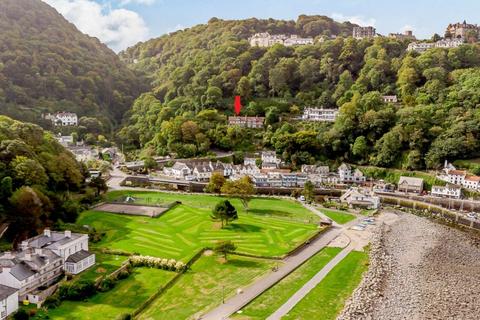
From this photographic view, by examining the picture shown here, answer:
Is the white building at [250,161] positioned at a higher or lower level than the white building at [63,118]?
lower

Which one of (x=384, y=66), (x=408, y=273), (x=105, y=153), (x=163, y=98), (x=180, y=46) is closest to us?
(x=408, y=273)

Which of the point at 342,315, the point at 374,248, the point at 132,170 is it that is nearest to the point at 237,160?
the point at 132,170

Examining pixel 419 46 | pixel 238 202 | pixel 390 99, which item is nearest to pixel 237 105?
pixel 390 99

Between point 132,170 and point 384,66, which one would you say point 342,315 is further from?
point 384,66

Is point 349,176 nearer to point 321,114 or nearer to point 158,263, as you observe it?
point 321,114

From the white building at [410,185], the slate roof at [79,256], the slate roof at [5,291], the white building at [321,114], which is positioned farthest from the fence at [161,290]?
the white building at [321,114]

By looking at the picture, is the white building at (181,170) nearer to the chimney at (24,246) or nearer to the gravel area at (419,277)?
the gravel area at (419,277)
